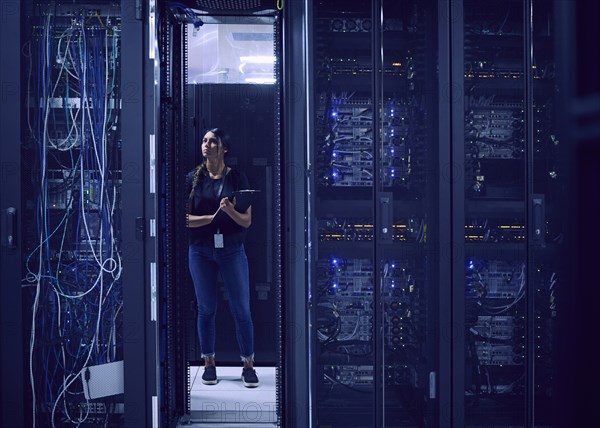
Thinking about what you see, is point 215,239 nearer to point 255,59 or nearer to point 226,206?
point 226,206

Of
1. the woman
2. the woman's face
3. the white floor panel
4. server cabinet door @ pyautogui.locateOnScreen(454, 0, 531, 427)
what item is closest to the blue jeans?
the woman

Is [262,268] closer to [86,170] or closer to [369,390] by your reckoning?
[369,390]

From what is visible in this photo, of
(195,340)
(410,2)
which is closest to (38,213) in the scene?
(195,340)

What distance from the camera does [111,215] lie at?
2.40 m

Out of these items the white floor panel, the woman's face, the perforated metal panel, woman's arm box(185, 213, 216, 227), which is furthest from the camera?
the woman's face

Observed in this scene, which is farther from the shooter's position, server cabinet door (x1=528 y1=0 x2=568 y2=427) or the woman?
the woman

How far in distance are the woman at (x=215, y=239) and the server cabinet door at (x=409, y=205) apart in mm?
956

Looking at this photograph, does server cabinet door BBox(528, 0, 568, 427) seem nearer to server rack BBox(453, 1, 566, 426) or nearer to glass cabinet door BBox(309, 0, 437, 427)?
server rack BBox(453, 1, 566, 426)

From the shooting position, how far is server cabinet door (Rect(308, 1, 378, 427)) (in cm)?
249

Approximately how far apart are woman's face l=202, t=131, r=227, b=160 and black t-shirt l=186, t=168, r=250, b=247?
123 millimetres

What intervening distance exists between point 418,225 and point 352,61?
859 millimetres

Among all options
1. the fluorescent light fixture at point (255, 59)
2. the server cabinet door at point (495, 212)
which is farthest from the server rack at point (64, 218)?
the server cabinet door at point (495, 212)

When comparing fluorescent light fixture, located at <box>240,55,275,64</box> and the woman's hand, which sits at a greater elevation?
fluorescent light fixture, located at <box>240,55,275,64</box>

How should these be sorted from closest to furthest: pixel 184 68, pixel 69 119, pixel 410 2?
pixel 69 119 → pixel 410 2 → pixel 184 68
